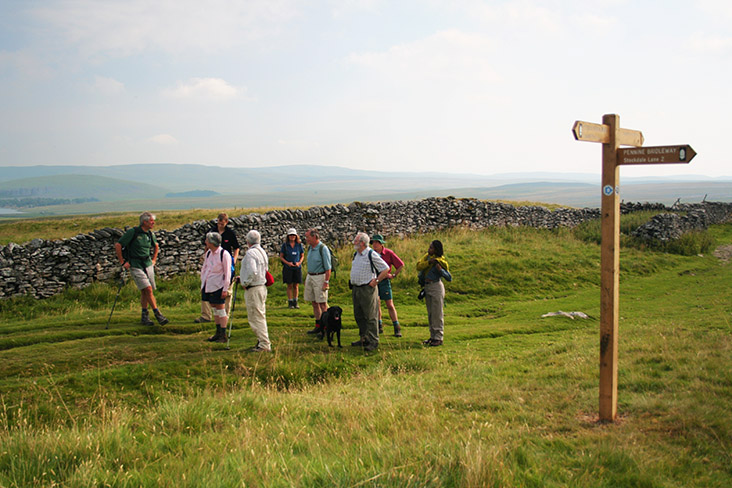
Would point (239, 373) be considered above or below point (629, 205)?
below

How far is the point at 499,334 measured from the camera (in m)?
12.7

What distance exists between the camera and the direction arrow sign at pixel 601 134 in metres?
5.62

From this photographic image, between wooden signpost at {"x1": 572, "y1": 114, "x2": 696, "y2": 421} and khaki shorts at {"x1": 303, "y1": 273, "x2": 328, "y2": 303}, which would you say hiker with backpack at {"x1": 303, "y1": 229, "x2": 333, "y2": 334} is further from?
wooden signpost at {"x1": 572, "y1": 114, "x2": 696, "y2": 421}

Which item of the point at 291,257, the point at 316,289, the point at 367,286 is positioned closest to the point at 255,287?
the point at 367,286

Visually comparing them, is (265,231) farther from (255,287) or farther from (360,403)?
(360,403)

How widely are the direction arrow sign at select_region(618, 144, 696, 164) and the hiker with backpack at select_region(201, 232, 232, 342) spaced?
301 inches

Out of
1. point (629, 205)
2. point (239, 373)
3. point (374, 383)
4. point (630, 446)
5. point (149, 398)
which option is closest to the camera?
point (630, 446)

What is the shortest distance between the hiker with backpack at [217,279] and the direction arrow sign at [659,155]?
25.1 ft

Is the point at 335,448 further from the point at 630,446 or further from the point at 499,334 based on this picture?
the point at 499,334

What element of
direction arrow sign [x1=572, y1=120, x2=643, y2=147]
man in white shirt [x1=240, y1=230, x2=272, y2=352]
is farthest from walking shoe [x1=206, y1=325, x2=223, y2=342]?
direction arrow sign [x1=572, y1=120, x2=643, y2=147]

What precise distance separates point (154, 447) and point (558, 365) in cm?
664

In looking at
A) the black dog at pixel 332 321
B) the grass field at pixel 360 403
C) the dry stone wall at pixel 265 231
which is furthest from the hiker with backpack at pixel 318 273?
the dry stone wall at pixel 265 231

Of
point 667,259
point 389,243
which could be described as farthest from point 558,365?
point 667,259

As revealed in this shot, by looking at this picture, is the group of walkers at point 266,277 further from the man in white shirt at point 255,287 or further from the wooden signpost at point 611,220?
the wooden signpost at point 611,220
